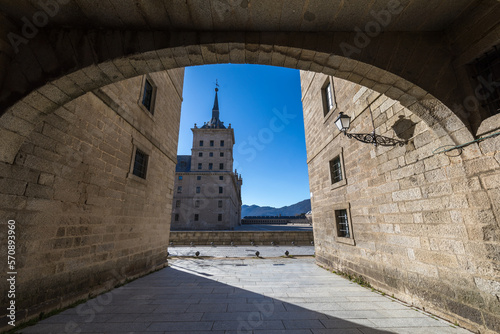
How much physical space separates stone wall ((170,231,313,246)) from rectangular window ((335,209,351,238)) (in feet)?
25.2

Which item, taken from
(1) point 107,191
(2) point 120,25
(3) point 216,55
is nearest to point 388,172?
(3) point 216,55

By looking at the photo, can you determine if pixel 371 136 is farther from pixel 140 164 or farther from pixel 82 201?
pixel 140 164

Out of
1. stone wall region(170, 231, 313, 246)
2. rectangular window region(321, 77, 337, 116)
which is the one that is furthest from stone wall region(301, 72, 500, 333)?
stone wall region(170, 231, 313, 246)

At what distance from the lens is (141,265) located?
6.29m

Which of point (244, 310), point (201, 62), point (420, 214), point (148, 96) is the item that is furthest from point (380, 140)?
point (148, 96)

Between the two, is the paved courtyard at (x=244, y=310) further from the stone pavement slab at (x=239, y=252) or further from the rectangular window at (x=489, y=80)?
the stone pavement slab at (x=239, y=252)

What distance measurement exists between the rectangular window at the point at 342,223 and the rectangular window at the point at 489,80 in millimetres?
4196

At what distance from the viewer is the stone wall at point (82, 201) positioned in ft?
10.2

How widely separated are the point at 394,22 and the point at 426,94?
3.95 feet

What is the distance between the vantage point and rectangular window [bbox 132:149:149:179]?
6289 millimetres

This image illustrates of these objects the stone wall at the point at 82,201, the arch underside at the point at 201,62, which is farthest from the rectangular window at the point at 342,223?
the stone wall at the point at 82,201

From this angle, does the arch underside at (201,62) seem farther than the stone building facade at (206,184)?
No

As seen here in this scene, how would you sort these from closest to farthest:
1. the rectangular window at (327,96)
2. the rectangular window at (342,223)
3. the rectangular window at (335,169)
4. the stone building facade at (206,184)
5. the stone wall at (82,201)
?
the stone wall at (82,201), the rectangular window at (342,223), the rectangular window at (335,169), the rectangular window at (327,96), the stone building facade at (206,184)

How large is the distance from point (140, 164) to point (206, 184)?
31.1m
